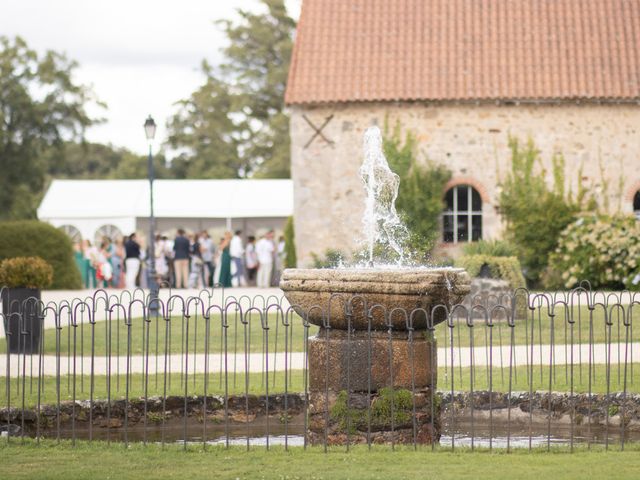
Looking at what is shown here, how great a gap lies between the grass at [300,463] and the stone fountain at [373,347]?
557mm

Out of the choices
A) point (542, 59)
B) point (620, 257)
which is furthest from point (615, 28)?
point (620, 257)

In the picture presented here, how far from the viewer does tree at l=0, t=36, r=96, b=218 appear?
4341cm

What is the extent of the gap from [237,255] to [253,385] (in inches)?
685

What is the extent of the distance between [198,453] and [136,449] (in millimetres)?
448

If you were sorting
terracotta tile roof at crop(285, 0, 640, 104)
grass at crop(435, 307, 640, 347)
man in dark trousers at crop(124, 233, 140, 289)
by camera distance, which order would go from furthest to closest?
man in dark trousers at crop(124, 233, 140, 289) < terracotta tile roof at crop(285, 0, 640, 104) < grass at crop(435, 307, 640, 347)

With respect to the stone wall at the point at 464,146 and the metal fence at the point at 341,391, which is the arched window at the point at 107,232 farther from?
the metal fence at the point at 341,391

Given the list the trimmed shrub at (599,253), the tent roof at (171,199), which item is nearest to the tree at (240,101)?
the tent roof at (171,199)

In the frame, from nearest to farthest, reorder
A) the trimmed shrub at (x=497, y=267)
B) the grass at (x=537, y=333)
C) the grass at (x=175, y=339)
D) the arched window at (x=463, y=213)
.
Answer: the grass at (x=175, y=339) < the grass at (x=537, y=333) < the trimmed shrub at (x=497, y=267) < the arched window at (x=463, y=213)

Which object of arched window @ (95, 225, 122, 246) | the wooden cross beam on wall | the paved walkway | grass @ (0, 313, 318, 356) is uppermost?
the wooden cross beam on wall

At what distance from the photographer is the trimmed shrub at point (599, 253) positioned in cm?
2233

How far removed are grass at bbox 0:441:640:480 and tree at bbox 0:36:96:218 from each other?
120 ft

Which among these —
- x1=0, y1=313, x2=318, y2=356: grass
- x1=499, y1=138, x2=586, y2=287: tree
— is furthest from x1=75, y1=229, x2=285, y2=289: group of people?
x1=0, y1=313, x2=318, y2=356: grass

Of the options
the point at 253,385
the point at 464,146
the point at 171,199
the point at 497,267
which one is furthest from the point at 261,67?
the point at 253,385

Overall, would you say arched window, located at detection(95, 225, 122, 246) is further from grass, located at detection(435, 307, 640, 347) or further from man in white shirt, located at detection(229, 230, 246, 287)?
grass, located at detection(435, 307, 640, 347)
